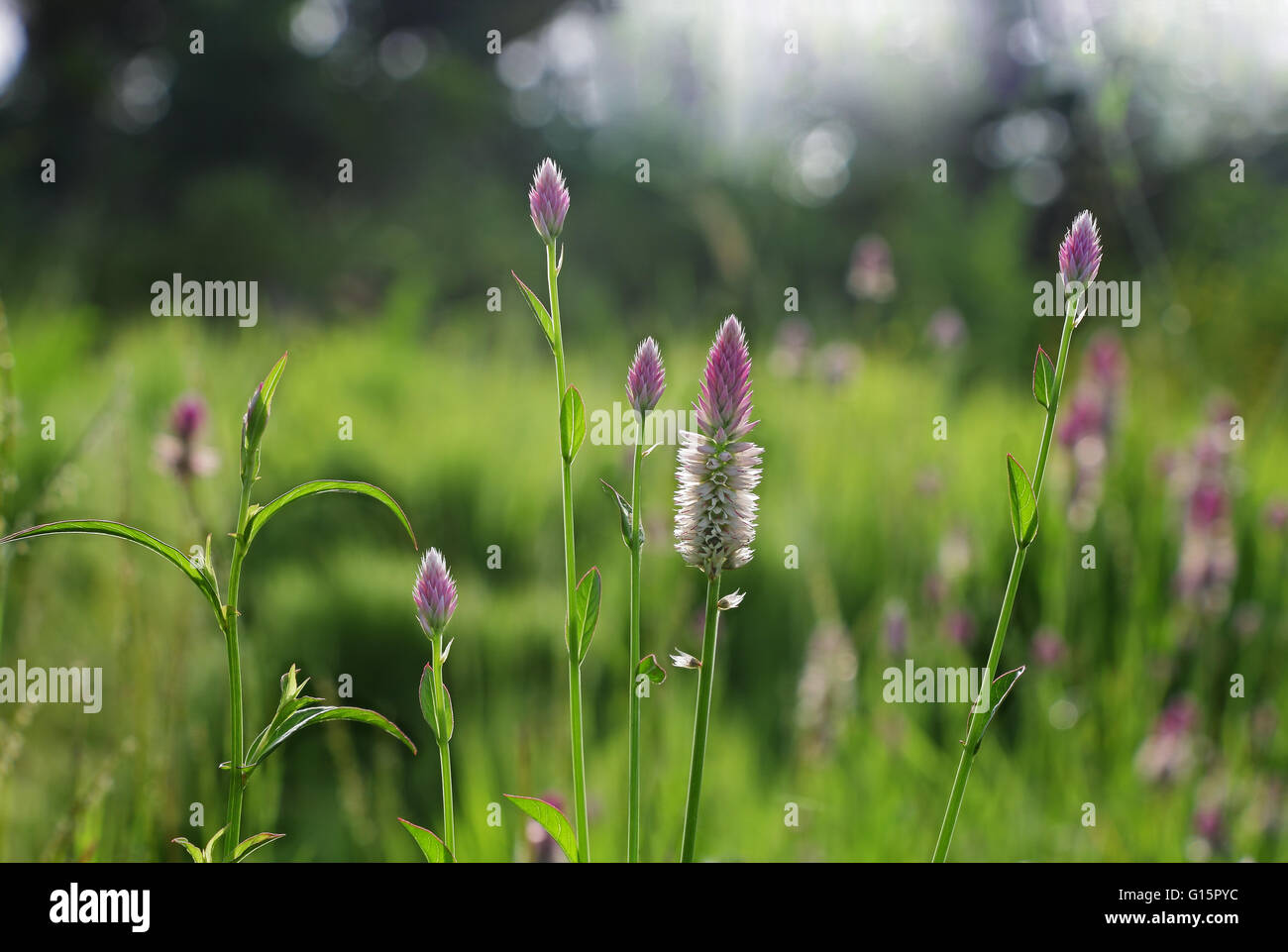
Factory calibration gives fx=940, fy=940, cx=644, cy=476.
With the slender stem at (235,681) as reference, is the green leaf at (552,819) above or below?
below

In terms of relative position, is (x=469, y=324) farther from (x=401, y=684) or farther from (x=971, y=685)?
(x=971, y=685)

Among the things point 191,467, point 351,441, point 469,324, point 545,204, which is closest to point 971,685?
point 191,467

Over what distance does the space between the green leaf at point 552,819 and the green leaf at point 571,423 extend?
206 mm

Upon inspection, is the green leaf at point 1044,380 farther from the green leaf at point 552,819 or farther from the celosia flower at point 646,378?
the green leaf at point 552,819

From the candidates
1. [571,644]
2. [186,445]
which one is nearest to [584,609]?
[571,644]

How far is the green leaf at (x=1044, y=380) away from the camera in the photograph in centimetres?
54

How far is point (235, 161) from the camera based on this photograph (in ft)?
29.3

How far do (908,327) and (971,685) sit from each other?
3977mm

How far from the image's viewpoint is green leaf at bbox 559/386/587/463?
1.84ft

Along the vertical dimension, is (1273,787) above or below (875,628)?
below

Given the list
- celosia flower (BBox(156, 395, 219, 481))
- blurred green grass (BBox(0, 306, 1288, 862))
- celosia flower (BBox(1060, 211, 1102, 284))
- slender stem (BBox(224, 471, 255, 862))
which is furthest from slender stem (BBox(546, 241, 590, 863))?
celosia flower (BBox(156, 395, 219, 481))

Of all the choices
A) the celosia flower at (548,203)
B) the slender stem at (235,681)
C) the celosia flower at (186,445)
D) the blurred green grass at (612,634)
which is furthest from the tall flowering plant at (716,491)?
the celosia flower at (186,445)

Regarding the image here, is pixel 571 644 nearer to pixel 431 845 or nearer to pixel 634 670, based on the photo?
pixel 634 670

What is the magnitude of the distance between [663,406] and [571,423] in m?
2.84
